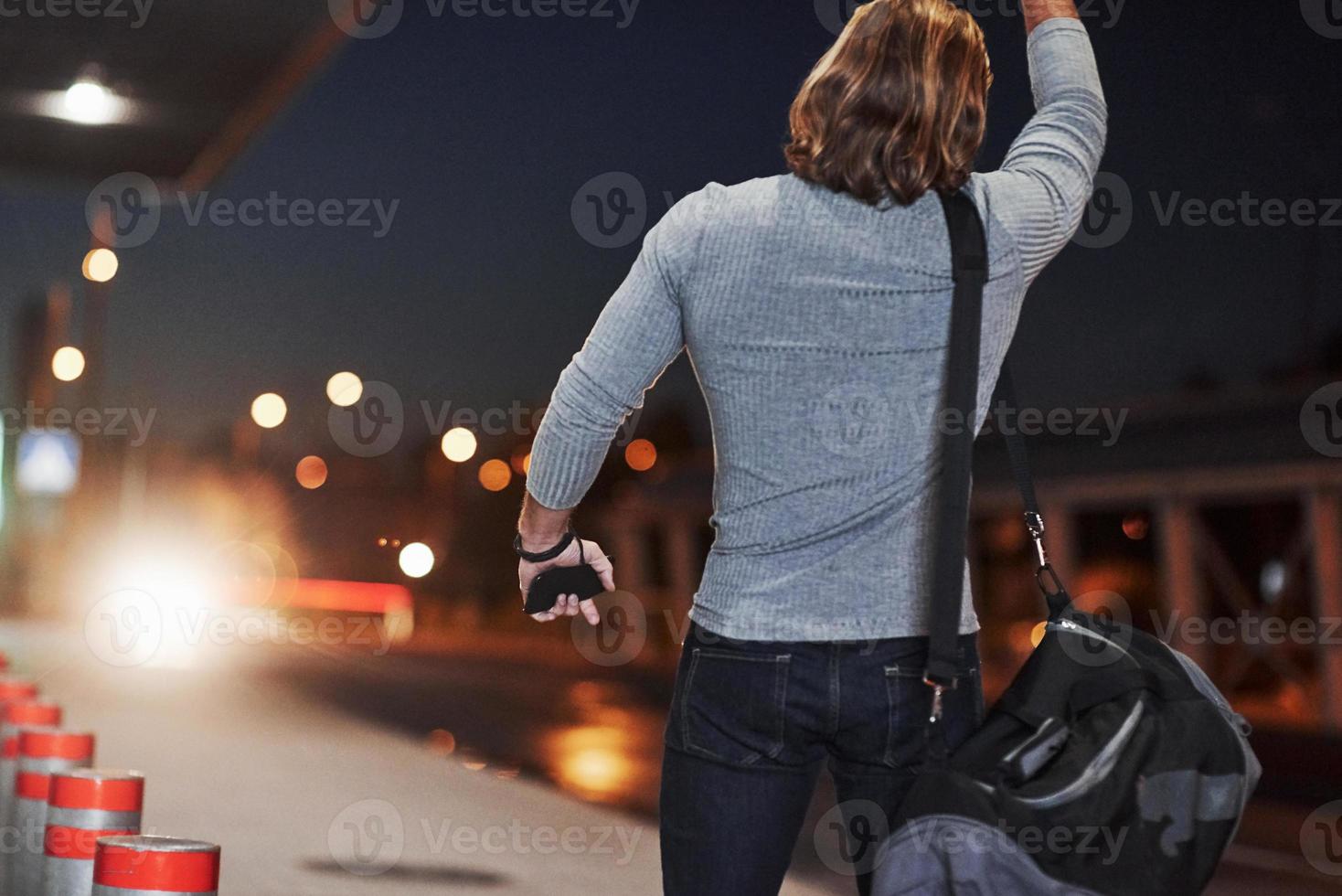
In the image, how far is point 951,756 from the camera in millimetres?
2271

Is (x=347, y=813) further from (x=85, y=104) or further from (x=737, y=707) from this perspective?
(x=737, y=707)

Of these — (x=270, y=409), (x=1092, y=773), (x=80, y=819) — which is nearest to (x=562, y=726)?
(x=270, y=409)

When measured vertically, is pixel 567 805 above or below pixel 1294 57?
below

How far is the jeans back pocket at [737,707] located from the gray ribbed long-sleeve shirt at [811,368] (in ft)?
0.15

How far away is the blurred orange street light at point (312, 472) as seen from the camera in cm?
5888

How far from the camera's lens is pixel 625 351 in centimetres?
235

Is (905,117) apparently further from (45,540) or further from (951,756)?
(45,540)

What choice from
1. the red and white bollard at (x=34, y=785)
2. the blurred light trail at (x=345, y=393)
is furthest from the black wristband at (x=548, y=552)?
the blurred light trail at (x=345, y=393)

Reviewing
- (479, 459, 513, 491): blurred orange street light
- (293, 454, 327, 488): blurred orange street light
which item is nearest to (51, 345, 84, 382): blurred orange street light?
(293, 454, 327, 488): blurred orange street light

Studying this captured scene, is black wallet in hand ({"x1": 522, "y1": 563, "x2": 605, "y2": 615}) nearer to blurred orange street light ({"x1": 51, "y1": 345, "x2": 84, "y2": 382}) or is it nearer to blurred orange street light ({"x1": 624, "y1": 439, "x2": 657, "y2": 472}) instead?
blurred orange street light ({"x1": 51, "y1": 345, "x2": 84, "y2": 382})

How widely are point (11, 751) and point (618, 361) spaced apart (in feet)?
17.0

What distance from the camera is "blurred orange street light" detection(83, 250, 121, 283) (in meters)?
18.6

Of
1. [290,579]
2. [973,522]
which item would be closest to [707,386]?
[973,522]

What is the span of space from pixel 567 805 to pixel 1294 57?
678 inches
